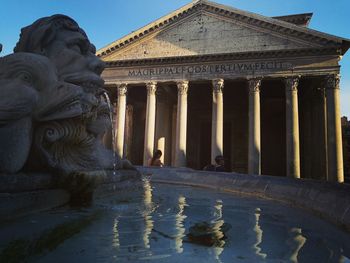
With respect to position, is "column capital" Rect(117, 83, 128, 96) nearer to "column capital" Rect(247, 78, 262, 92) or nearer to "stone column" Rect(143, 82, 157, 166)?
"stone column" Rect(143, 82, 157, 166)

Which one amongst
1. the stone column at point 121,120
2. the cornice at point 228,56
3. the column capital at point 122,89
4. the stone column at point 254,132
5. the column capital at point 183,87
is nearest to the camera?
the cornice at point 228,56

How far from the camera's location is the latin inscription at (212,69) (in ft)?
56.2

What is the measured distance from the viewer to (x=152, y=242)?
1.66 m

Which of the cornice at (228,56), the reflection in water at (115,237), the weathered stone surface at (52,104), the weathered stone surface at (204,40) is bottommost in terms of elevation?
the reflection in water at (115,237)

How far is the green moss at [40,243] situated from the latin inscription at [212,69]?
16860 millimetres

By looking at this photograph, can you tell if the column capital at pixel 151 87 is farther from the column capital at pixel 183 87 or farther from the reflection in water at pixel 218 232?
the reflection in water at pixel 218 232

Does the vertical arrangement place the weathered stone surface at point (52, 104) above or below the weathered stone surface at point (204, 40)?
below

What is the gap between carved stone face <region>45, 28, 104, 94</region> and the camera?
270cm

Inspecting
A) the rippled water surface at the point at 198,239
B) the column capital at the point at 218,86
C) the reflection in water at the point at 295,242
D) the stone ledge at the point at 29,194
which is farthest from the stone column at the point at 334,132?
the stone ledge at the point at 29,194

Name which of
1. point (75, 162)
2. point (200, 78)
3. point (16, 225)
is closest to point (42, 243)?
point (16, 225)

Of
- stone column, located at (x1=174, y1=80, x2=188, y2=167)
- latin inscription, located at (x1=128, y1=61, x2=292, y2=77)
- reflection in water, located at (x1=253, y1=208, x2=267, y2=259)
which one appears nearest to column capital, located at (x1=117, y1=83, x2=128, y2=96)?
latin inscription, located at (x1=128, y1=61, x2=292, y2=77)

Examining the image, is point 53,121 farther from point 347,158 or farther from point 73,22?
point 347,158

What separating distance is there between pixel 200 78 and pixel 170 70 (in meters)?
2.07

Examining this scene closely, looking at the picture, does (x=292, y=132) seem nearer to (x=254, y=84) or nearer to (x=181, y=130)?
(x=254, y=84)
